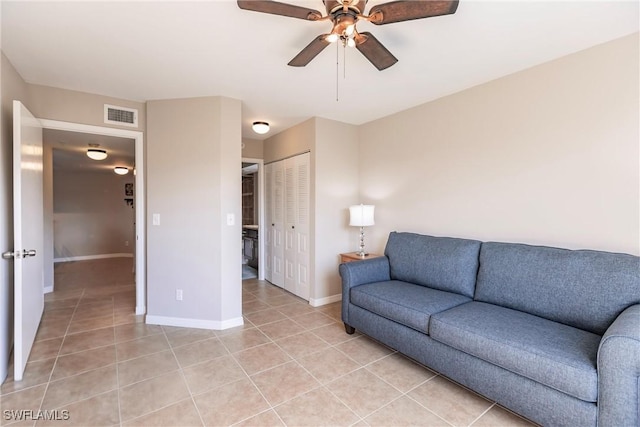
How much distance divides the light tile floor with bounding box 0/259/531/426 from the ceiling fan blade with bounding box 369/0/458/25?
2.22 m

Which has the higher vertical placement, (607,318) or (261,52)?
(261,52)

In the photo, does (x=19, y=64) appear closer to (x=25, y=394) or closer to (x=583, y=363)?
(x=25, y=394)

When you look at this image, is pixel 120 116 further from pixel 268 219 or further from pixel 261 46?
pixel 268 219

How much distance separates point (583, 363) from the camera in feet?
4.77

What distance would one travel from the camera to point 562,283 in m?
1.96

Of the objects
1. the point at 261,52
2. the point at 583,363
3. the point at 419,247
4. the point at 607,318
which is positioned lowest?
the point at 583,363

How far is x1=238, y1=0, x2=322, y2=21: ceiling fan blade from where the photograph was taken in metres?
1.39

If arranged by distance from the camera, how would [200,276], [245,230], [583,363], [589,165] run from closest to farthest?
[583,363]
[589,165]
[200,276]
[245,230]

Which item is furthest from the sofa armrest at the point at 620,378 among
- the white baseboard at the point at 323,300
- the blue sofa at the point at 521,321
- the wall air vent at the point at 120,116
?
the wall air vent at the point at 120,116

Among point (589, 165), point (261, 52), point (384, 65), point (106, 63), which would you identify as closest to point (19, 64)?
point (106, 63)

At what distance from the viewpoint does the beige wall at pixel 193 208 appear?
310cm

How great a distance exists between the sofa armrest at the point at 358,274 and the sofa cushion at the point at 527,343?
897 mm

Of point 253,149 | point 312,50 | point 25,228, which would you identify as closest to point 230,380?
point 25,228

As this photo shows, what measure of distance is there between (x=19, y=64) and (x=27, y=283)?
5.87 ft
